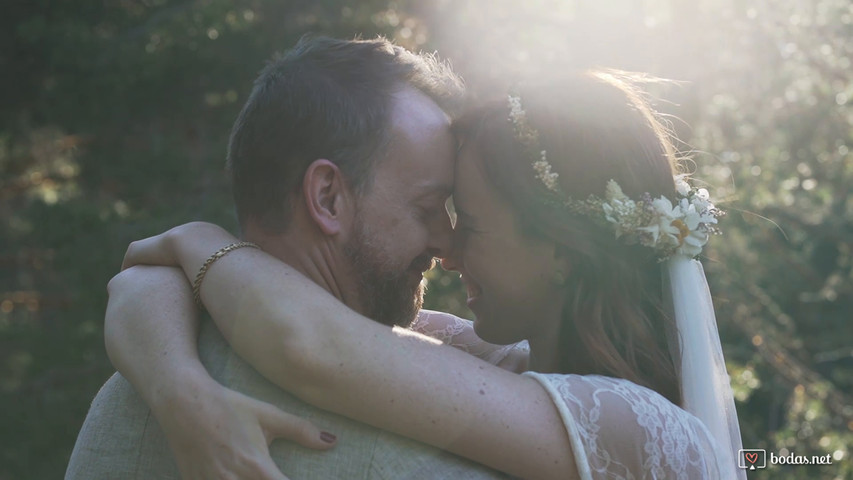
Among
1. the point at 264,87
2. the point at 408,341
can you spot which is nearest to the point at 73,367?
the point at 264,87

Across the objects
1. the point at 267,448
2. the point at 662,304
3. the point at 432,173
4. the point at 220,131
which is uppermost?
the point at 432,173

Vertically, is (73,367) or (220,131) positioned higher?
(220,131)

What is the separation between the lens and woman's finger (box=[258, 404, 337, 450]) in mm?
2303

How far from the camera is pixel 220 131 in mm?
9312

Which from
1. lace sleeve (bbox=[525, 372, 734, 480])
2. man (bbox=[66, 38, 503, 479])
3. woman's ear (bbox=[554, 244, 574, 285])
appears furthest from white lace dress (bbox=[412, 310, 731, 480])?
man (bbox=[66, 38, 503, 479])

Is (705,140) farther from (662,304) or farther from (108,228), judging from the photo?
(662,304)

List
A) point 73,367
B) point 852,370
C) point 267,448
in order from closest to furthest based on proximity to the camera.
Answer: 1. point 267,448
2. point 73,367
3. point 852,370

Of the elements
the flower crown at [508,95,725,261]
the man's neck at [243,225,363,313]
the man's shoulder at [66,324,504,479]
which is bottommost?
the man's shoulder at [66,324,504,479]

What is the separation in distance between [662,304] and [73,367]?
7.47 meters

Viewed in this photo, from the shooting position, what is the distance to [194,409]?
2.31 metres

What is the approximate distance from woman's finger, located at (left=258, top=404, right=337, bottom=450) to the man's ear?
2.23ft

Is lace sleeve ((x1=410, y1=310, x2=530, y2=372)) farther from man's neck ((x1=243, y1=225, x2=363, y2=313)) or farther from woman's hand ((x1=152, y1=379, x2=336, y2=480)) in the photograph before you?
woman's hand ((x1=152, y1=379, x2=336, y2=480))

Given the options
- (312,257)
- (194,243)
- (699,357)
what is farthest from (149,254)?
(699,357)

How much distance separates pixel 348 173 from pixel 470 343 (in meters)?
1.00
